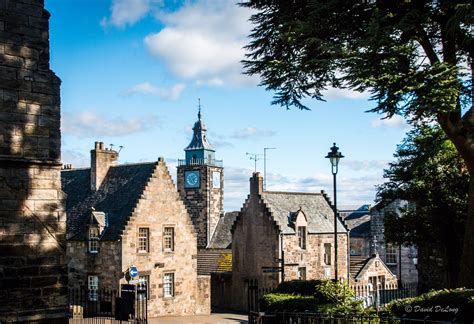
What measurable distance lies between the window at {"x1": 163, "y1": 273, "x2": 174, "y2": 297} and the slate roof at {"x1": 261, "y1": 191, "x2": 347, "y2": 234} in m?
7.62

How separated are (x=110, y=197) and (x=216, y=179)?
96.8ft

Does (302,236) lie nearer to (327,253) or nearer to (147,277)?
(327,253)

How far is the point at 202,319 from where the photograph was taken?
1356 inches

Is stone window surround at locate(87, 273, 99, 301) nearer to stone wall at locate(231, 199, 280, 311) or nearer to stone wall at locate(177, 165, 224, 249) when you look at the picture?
stone wall at locate(231, 199, 280, 311)

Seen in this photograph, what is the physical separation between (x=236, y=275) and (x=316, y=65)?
28.6m

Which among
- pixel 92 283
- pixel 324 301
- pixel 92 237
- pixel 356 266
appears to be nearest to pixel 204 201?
pixel 356 266

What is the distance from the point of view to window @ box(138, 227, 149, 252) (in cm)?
3496

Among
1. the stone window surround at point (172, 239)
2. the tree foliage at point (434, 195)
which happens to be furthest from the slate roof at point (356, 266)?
the tree foliage at point (434, 195)

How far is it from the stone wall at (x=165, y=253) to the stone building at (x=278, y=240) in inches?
134

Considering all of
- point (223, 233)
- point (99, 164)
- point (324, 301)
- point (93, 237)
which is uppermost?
point (99, 164)

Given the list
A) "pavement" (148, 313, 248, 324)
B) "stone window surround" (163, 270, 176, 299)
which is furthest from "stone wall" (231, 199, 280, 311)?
"stone window surround" (163, 270, 176, 299)

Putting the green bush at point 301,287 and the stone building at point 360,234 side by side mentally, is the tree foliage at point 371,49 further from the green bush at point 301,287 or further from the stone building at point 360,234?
the stone building at point 360,234

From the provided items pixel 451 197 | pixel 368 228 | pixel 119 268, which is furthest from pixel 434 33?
pixel 368 228

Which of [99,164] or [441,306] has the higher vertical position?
[99,164]
